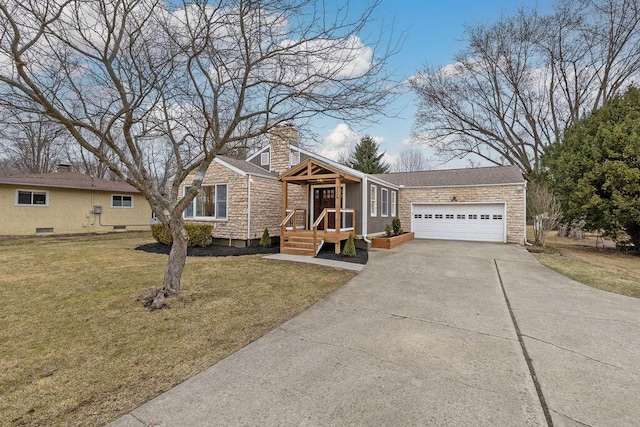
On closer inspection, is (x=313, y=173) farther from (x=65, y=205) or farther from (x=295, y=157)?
(x=65, y=205)

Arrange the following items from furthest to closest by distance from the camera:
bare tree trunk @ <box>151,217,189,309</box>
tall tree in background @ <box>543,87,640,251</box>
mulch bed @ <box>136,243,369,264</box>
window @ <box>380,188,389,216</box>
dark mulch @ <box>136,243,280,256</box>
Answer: window @ <box>380,188,389,216</box> → tall tree in background @ <box>543,87,640,251</box> → dark mulch @ <box>136,243,280,256</box> → mulch bed @ <box>136,243,369,264</box> → bare tree trunk @ <box>151,217,189,309</box>

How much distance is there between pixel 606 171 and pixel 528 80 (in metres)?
12.5

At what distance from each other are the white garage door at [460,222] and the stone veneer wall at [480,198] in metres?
0.29

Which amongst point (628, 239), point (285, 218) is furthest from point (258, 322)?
point (628, 239)

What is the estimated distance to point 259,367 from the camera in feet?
10.2

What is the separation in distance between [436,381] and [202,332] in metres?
→ 2.89

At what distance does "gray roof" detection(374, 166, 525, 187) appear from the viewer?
14938 millimetres

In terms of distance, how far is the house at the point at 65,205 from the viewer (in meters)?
14.2

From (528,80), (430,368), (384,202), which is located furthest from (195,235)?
(528,80)

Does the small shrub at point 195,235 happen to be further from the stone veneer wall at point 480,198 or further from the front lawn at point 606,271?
the front lawn at point 606,271

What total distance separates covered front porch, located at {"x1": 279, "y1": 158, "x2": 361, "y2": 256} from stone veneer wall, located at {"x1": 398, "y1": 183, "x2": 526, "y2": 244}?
583 centimetres

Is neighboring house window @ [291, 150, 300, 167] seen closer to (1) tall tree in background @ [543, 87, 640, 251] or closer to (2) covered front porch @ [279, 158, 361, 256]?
(2) covered front porch @ [279, 158, 361, 256]

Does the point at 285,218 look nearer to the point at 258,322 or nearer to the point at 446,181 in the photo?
the point at 258,322

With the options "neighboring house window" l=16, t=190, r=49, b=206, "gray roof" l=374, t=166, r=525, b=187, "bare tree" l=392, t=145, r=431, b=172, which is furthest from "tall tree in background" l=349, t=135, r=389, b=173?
"neighboring house window" l=16, t=190, r=49, b=206
